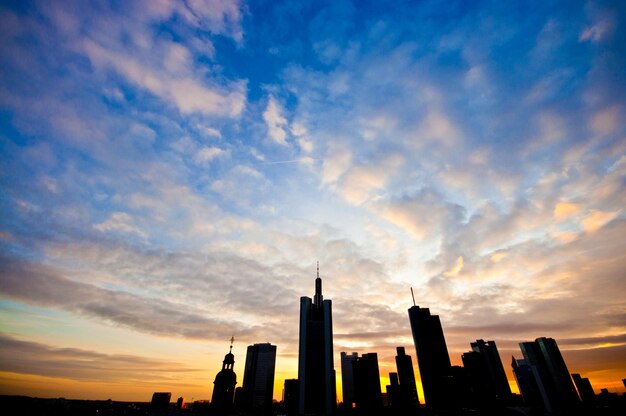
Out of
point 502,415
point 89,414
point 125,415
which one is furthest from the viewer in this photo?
point 125,415

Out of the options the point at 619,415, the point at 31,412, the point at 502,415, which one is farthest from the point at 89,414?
the point at 619,415

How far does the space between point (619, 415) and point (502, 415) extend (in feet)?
174

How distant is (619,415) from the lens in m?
141

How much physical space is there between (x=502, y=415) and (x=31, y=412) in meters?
242

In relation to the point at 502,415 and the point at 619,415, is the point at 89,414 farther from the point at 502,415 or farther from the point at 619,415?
the point at 619,415

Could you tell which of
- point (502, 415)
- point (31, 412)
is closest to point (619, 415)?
point (502, 415)

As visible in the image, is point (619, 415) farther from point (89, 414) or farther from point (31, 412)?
point (31, 412)

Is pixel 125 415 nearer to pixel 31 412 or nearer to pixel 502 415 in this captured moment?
pixel 31 412

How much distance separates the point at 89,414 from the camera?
16162 centimetres

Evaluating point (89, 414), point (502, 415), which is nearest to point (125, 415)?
point (89, 414)

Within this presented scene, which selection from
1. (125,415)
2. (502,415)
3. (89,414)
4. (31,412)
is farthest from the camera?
(125,415)

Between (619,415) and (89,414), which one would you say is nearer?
(619,415)

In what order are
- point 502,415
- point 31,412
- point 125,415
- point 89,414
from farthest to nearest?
point 125,415, point 89,414, point 502,415, point 31,412

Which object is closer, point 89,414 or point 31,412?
point 31,412
